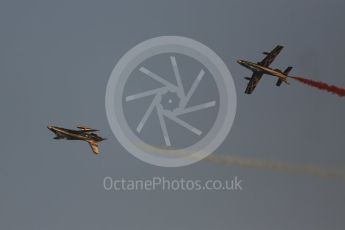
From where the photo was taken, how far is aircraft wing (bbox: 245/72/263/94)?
16.7 feet

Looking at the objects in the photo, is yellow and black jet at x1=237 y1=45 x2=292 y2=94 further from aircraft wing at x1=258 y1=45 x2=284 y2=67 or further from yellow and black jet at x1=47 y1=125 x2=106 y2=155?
yellow and black jet at x1=47 y1=125 x2=106 y2=155

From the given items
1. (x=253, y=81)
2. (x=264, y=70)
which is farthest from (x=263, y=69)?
(x=253, y=81)

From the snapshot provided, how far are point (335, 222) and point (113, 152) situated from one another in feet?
6.84

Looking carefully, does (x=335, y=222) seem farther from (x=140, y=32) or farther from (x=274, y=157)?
(x=140, y=32)

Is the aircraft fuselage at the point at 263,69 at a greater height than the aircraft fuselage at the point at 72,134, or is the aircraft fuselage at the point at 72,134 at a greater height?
the aircraft fuselage at the point at 263,69

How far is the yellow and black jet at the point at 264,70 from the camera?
508 centimetres

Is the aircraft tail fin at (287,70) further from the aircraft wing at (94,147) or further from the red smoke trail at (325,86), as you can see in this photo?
the aircraft wing at (94,147)

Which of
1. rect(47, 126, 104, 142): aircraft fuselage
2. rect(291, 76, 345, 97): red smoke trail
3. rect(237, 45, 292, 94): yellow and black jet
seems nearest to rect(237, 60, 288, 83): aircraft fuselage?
rect(237, 45, 292, 94): yellow and black jet

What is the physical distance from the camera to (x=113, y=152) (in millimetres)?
5039

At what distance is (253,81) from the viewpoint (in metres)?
5.09

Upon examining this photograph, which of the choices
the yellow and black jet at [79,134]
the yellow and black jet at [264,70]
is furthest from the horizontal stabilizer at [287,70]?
the yellow and black jet at [79,134]

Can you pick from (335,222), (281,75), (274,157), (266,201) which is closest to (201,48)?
(281,75)

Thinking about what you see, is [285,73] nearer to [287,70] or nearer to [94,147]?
[287,70]

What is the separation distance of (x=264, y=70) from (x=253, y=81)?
138 millimetres
